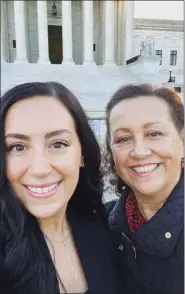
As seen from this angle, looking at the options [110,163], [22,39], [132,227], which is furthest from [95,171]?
Answer: [22,39]

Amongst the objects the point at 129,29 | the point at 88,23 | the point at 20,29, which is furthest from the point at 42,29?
the point at 129,29

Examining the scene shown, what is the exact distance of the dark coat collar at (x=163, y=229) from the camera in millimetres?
1761

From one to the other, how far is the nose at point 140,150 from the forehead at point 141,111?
0.45ft

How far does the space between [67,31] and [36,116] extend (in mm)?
22543

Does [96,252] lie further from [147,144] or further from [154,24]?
[154,24]

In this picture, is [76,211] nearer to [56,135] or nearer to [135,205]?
[135,205]

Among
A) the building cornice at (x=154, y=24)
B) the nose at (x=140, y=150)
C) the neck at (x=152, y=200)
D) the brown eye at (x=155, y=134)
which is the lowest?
the neck at (x=152, y=200)

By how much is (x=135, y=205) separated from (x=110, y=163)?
19.4 inches

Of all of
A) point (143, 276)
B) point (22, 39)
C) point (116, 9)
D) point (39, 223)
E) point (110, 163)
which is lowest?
point (143, 276)

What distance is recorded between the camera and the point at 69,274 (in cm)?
180

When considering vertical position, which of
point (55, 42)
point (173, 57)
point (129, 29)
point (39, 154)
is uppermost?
point (129, 29)

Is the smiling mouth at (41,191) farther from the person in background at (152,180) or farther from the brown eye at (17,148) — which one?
the person in background at (152,180)

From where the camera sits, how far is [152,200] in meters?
2.01

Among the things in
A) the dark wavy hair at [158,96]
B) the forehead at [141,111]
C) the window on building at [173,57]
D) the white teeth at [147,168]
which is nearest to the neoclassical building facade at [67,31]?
the window on building at [173,57]
